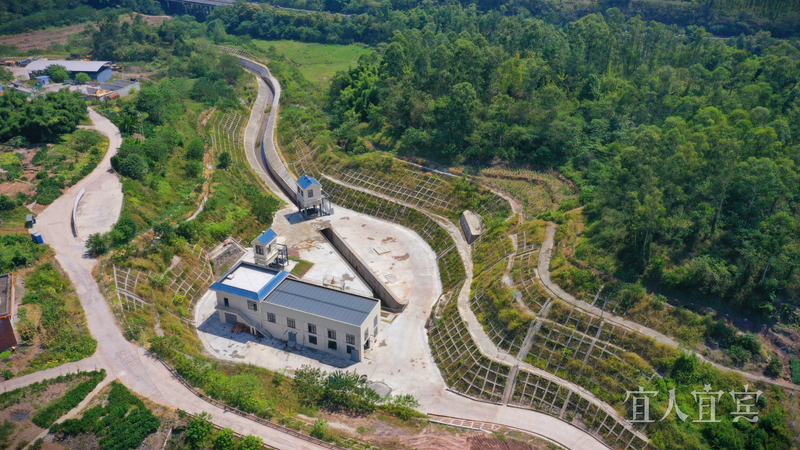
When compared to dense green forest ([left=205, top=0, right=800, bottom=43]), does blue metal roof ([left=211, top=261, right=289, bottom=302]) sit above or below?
below

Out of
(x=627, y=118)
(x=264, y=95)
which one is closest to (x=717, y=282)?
(x=627, y=118)

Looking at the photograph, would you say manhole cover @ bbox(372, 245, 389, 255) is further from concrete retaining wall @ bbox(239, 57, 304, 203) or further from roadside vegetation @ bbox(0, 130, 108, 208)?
roadside vegetation @ bbox(0, 130, 108, 208)

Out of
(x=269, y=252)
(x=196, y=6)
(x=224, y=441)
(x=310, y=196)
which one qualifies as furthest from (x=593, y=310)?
(x=196, y=6)

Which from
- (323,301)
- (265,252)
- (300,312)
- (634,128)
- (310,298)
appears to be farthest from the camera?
(634,128)

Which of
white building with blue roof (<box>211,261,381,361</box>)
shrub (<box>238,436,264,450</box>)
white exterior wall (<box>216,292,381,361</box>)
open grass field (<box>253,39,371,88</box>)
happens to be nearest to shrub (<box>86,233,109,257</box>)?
white building with blue roof (<box>211,261,381,361</box>)

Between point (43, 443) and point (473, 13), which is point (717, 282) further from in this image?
point (473, 13)

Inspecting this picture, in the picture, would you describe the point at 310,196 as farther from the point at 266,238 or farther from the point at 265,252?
the point at 265,252

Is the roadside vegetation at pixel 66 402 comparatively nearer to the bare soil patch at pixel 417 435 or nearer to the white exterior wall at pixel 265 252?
the bare soil patch at pixel 417 435
